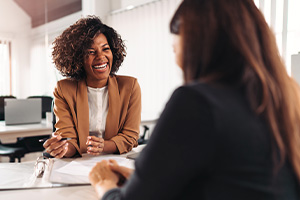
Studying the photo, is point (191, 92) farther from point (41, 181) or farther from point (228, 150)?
point (41, 181)

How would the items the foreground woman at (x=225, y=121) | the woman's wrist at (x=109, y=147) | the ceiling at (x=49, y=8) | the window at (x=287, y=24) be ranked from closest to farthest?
1. the foreground woman at (x=225, y=121)
2. the woman's wrist at (x=109, y=147)
3. the window at (x=287, y=24)
4. the ceiling at (x=49, y=8)

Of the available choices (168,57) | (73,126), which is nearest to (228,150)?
(73,126)

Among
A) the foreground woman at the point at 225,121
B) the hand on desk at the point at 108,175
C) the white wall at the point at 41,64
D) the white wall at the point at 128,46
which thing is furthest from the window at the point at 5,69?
the foreground woman at the point at 225,121

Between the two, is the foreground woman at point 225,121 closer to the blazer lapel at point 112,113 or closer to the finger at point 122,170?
the finger at point 122,170

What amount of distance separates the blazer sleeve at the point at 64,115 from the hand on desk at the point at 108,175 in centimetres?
62

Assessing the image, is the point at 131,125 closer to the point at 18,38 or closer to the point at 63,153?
the point at 63,153

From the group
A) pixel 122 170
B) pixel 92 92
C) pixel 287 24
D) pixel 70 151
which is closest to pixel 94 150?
pixel 70 151

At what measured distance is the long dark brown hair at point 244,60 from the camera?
503 millimetres

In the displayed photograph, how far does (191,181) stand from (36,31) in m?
5.79

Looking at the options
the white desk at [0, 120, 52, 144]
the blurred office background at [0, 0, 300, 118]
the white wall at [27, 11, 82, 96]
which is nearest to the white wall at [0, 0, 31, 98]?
the blurred office background at [0, 0, 300, 118]

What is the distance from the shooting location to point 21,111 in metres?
2.89

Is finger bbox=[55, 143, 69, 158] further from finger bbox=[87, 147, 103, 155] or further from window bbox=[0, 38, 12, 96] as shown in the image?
window bbox=[0, 38, 12, 96]

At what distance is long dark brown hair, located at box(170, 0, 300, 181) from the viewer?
503 millimetres

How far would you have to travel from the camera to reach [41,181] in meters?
0.99
